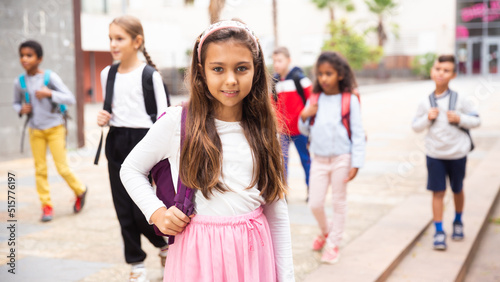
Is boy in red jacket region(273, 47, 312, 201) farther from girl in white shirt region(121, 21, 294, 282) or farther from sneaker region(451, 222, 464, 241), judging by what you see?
girl in white shirt region(121, 21, 294, 282)

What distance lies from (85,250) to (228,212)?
8.96ft

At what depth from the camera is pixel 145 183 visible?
202 cm

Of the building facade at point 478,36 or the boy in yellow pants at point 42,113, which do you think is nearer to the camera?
the boy in yellow pants at point 42,113

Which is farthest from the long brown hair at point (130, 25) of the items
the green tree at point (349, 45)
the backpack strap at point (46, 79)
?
the green tree at point (349, 45)

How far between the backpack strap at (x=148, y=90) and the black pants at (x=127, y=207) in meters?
0.16

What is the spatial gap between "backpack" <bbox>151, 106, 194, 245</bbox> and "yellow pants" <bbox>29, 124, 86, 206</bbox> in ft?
12.0

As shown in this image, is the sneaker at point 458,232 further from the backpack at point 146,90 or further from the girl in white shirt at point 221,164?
the girl in white shirt at point 221,164

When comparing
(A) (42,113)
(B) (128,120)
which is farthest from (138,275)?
(A) (42,113)

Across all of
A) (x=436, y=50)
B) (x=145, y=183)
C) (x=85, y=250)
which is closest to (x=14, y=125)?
(x=85, y=250)

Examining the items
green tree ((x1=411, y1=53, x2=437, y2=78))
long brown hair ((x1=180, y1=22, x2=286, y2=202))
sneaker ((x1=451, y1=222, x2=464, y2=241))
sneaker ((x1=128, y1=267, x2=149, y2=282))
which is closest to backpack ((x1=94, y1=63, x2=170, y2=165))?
sneaker ((x1=128, y1=267, x2=149, y2=282))

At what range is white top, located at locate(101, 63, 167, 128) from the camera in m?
3.58

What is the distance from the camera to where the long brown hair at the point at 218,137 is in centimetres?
196

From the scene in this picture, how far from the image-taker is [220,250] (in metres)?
1.96

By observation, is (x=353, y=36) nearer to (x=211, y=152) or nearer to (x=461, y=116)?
(x=461, y=116)
